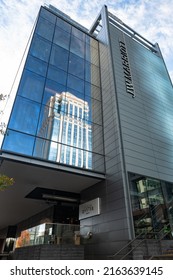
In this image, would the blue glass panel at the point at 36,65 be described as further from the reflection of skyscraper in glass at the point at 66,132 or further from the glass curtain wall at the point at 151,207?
the glass curtain wall at the point at 151,207

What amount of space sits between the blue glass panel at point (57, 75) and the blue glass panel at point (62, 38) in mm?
3084

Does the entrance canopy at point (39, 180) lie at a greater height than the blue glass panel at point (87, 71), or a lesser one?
lesser

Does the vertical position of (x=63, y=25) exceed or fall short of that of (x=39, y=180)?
it exceeds it

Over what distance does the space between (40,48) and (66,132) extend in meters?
6.84

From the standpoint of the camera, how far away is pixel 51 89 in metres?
12.4

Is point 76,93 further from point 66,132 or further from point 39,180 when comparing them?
point 39,180

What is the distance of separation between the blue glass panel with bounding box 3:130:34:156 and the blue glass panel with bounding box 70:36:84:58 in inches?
374

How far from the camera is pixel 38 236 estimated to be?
30.8ft

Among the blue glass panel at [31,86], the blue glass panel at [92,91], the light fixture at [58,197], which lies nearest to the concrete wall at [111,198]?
the light fixture at [58,197]

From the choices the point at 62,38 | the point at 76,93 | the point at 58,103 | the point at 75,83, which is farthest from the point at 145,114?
the point at 62,38

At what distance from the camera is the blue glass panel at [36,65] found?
40.2 ft

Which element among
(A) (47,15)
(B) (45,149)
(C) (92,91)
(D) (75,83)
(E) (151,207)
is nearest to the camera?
(E) (151,207)
